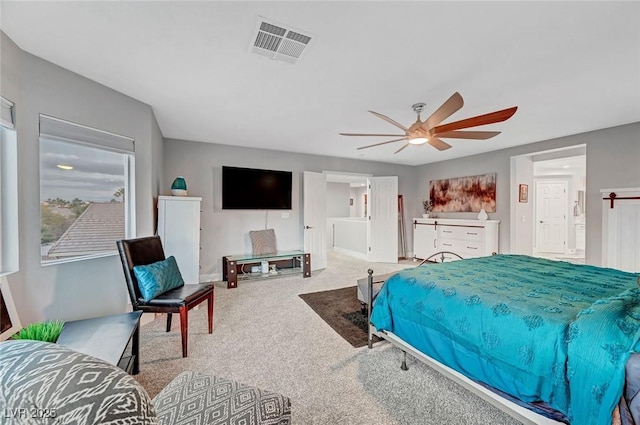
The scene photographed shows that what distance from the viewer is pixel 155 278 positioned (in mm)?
2395

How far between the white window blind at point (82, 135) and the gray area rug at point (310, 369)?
77.8 inches

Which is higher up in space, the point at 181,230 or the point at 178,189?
the point at 178,189

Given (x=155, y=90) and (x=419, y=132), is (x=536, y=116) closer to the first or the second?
(x=419, y=132)

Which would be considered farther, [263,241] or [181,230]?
[263,241]

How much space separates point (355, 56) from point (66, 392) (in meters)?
2.36

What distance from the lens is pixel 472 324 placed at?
5.12 feet

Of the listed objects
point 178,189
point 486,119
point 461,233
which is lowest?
point 461,233

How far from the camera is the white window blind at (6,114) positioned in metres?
1.83

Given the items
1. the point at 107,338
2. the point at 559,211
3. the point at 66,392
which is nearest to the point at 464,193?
the point at 559,211

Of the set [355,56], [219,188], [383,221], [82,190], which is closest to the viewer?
[355,56]

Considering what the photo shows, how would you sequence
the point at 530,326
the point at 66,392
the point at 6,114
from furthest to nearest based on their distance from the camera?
the point at 6,114 < the point at 530,326 < the point at 66,392

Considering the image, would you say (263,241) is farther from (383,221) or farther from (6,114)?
(6,114)

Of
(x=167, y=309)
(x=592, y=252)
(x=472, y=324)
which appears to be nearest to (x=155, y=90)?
(x=167, y=309)

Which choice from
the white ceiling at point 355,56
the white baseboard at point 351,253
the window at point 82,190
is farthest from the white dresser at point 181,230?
the white baseboard at point 351,253
